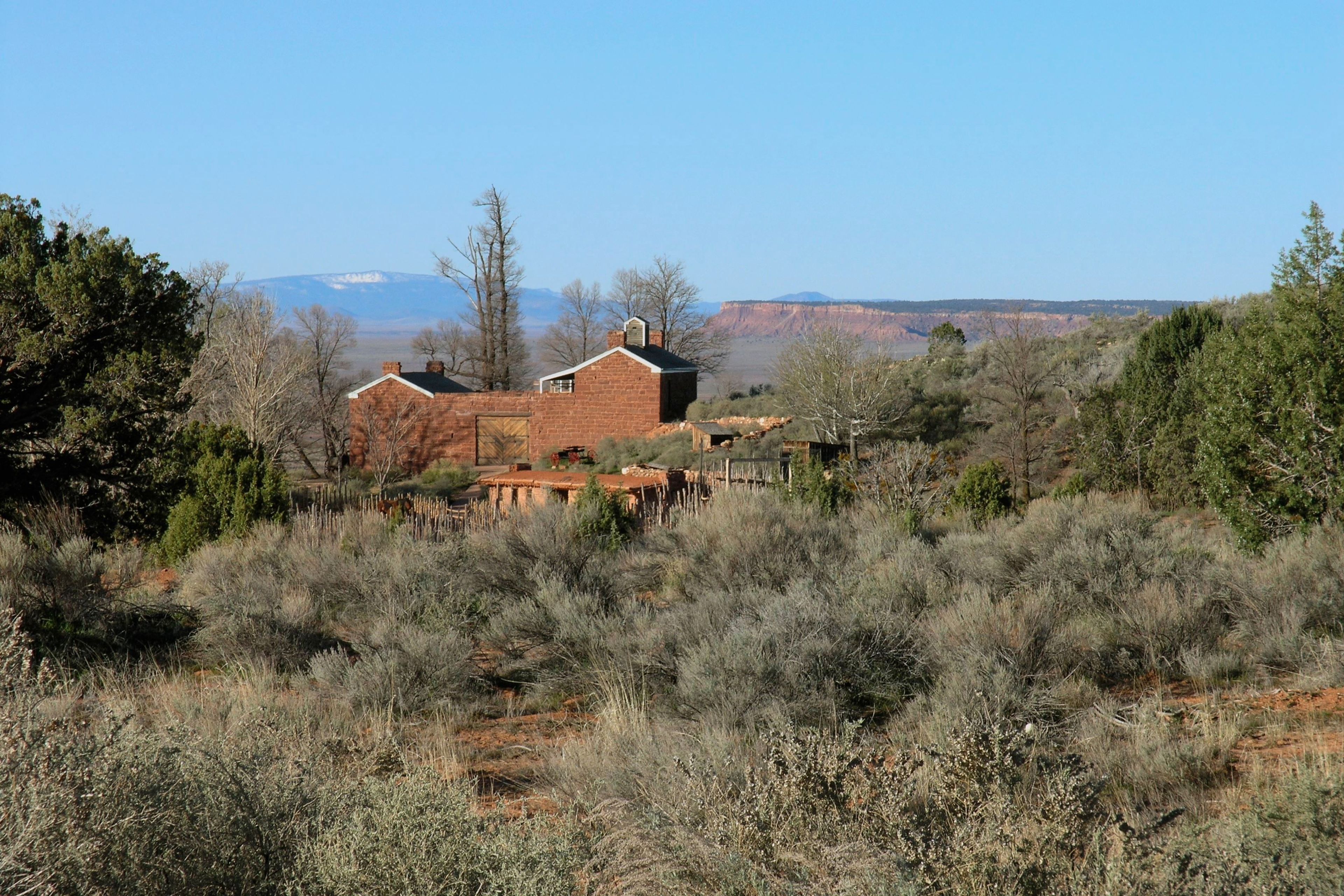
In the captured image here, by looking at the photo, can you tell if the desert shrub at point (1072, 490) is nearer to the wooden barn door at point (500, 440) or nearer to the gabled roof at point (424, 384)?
the wooden barn door at point (500, 440)

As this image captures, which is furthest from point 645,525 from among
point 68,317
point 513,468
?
point 513,468

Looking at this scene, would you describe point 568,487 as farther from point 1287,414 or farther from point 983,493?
point 1287,414

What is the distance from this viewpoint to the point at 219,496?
14.7m

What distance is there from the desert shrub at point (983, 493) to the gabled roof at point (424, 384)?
26.9 metres

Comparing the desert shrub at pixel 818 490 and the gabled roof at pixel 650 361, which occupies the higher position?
the gabled roof at pixel 650 361

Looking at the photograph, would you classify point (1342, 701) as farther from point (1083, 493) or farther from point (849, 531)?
point (1083, 493)

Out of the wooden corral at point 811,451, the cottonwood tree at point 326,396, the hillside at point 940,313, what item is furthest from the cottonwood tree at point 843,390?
the hillside at point 940,313

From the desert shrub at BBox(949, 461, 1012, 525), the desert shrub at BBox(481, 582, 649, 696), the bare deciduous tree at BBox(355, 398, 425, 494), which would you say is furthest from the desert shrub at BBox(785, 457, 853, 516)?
the bare deciduous tree at BBox(355, 398, 425, 494)

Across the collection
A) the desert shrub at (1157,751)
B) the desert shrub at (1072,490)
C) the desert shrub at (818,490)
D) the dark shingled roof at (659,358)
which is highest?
the dark shingled roof at (659,358)

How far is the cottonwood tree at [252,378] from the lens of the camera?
2858 centimetres

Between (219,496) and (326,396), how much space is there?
34082 millimetres

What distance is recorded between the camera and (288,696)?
21.2 ft

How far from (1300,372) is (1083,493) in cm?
767

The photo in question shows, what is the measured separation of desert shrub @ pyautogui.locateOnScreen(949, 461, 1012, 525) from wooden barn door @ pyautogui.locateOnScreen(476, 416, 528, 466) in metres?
24.9
